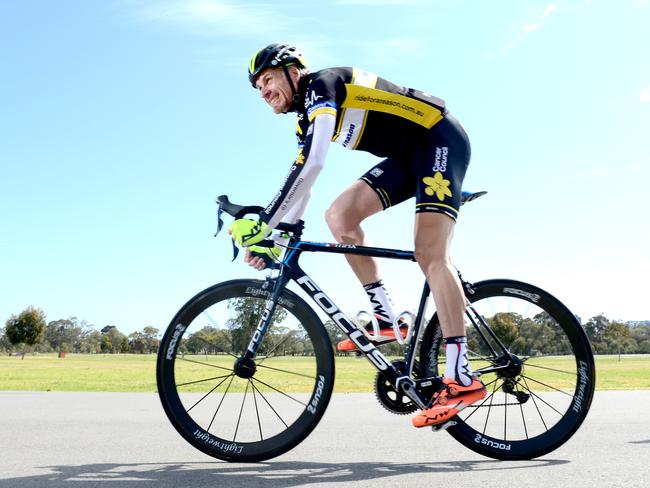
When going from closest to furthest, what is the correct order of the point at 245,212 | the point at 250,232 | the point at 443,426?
A: the point at 250,232
the point at 443,426
the point at 245,212

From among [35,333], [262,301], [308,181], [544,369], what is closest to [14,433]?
[262,301]

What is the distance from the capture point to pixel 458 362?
4098 millimetres

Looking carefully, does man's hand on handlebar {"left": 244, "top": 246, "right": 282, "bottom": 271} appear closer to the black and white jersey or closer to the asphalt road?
the black and white jersey

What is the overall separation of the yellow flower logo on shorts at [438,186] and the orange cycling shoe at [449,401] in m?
1.15

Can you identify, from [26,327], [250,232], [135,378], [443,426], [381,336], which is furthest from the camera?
[26,327]

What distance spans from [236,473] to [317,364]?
848mm

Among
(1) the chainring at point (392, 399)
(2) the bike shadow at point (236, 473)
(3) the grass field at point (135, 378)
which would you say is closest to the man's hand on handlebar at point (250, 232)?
(3) the grass field at point (135, 378)

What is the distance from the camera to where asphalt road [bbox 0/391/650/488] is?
3406 millimetres

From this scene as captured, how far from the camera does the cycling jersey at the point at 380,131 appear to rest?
3.85m

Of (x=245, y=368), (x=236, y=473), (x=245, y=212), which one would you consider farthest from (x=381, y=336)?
(x=236, y=473)

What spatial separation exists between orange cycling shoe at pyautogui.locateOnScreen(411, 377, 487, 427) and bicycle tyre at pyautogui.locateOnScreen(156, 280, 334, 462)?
608mm

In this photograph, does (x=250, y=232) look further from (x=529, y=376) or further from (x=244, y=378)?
(x=529, y=376)

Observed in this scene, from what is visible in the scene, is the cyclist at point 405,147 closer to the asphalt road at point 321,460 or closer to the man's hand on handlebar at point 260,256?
the man's hand on handlebar at point 260,256

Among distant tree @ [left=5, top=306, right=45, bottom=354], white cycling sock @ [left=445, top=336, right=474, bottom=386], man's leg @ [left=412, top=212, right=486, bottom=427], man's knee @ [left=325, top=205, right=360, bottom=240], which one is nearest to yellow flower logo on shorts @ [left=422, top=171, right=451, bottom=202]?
man's leg @ [left=412, top=212, right=486, bottom=427]
